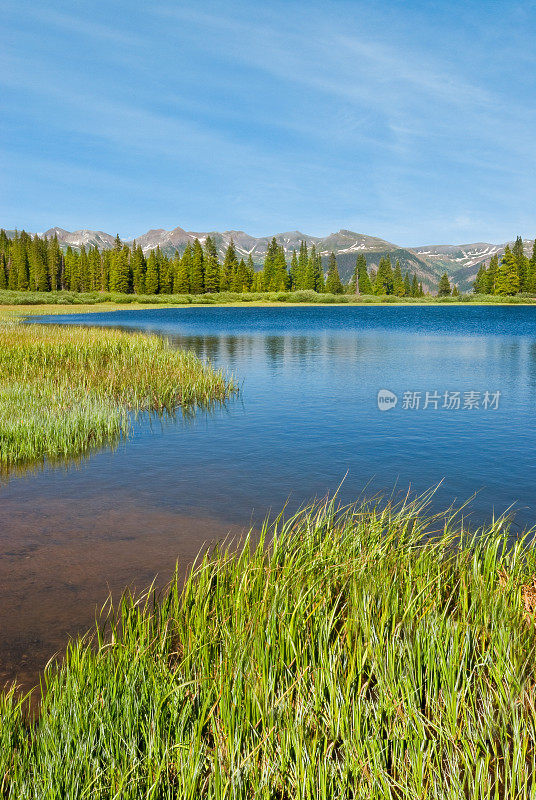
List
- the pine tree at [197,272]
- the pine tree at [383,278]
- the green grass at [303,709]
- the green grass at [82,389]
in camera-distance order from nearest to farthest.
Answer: the green grass at [303,709], the green grass at [82,389], the pine tree at [197,272], the pine tree at [383,278]

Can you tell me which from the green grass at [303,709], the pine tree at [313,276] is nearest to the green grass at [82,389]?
the green grass at [303,709]

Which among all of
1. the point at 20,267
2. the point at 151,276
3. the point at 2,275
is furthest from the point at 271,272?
the point at 2,275

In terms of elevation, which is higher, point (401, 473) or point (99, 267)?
point (99, 267)

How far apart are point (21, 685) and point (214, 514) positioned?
4.56 meters

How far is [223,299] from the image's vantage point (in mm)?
110000

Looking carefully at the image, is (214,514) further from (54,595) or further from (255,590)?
(255,590)

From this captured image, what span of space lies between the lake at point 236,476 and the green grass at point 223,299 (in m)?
79.0

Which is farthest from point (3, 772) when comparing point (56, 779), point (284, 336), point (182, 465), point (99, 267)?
point (99, 267)

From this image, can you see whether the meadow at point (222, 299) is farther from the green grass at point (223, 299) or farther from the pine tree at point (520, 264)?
the pine tree at point (520, 264)

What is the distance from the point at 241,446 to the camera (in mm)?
13922

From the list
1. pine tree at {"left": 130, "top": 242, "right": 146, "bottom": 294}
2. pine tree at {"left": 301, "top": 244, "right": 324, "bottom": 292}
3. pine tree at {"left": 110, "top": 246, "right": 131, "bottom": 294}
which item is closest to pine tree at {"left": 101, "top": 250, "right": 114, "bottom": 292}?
pine tree at {"left": 110, "top": 246, "right": 131, "bottom": 294}

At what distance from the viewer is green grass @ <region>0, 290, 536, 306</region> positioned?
93.7 metres

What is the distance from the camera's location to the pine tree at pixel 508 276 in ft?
357

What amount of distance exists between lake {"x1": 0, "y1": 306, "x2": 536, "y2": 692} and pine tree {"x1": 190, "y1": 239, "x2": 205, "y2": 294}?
304 feet
